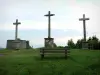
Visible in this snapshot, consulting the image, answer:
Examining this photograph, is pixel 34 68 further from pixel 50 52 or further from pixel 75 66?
pixel 50 52

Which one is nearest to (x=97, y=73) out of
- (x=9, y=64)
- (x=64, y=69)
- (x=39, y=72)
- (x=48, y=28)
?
(x=64, y=69)

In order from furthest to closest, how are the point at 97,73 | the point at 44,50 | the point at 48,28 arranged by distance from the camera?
the point at 48,28 < the point at 44,50 < the point at 97,73

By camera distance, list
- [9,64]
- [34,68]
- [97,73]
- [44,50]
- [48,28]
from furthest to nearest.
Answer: [48,28]
[44,50]
[9,64]
[34,68]
[97,73]

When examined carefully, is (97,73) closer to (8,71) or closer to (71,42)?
(8,71)

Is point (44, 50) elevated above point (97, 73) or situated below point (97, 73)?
above

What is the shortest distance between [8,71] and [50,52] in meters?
7.94

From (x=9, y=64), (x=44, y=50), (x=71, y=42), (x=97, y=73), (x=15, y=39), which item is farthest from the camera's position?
(x=71, y=42)

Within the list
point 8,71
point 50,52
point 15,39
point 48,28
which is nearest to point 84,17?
point 48,28

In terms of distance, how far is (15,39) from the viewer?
50.1m

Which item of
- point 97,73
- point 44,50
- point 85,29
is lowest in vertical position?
point 97,73

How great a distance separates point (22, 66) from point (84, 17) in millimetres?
24776

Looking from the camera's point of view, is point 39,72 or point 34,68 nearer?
point 39,72

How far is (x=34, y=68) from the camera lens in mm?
18672

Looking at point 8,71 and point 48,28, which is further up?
point 48,28
